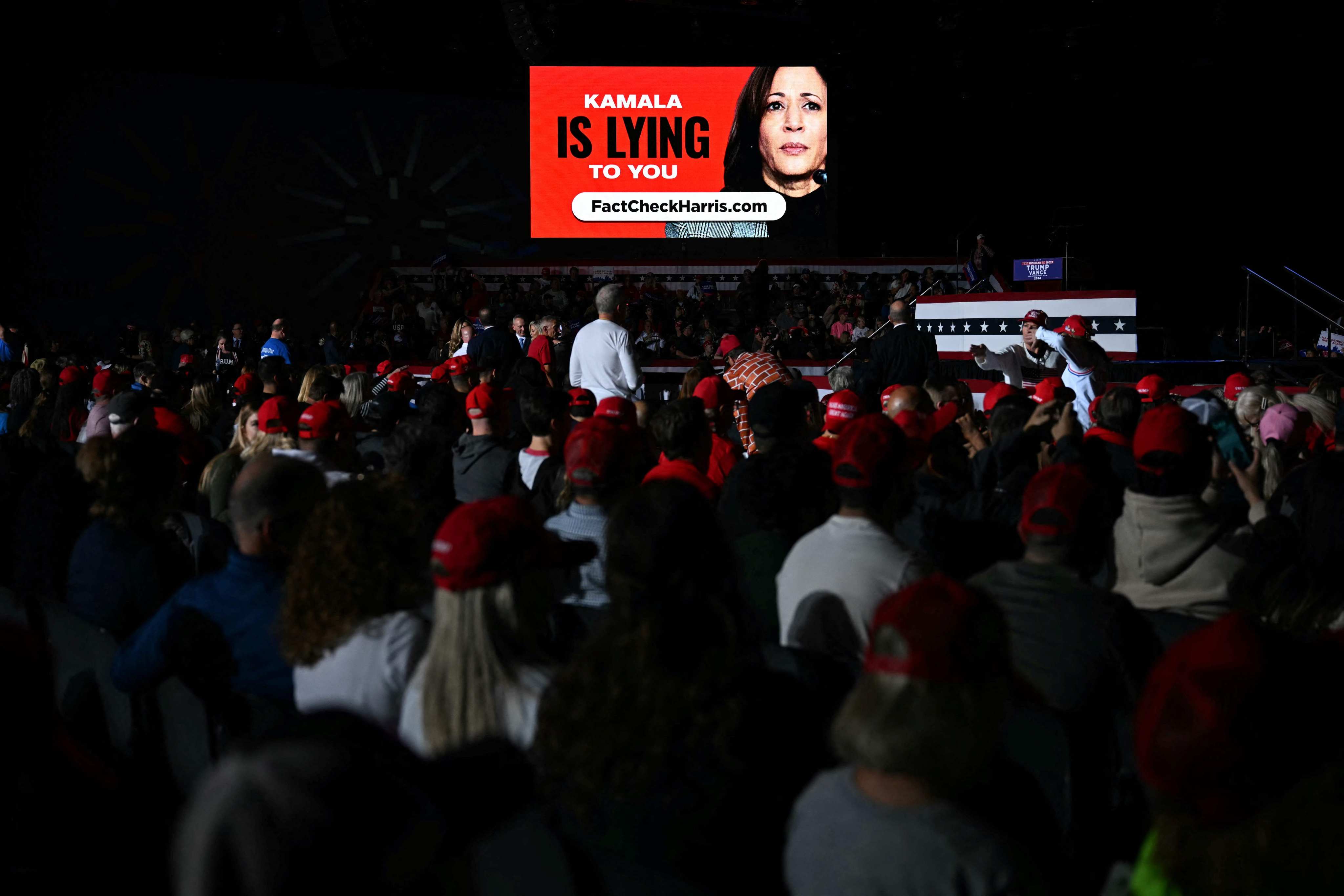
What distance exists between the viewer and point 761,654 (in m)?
2.23

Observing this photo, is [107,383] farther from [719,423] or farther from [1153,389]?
[1153,389]

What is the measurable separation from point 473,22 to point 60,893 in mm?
19473

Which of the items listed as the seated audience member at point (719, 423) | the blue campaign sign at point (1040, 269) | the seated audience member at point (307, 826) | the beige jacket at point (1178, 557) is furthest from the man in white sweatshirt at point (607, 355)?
the blue campaign sign at point (1040, 269)

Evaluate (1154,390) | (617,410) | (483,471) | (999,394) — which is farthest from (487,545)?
(1154,390)

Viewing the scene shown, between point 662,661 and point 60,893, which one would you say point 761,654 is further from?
point 60,893

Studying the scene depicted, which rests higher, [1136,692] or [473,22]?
[473,22]

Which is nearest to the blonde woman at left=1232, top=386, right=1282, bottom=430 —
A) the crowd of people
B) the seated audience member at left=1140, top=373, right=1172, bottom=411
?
the seated audience member at left=1140, top=373, right=1172, bottom=411

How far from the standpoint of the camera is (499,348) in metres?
8.93

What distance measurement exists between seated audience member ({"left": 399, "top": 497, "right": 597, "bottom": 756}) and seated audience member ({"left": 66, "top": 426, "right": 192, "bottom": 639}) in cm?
147

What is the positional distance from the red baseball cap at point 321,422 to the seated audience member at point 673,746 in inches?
122

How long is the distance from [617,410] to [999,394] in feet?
6.45

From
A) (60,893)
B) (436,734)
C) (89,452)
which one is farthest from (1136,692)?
(89,452)

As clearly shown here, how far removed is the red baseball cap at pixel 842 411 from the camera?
195 inches

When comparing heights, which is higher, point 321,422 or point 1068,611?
point 321,422
